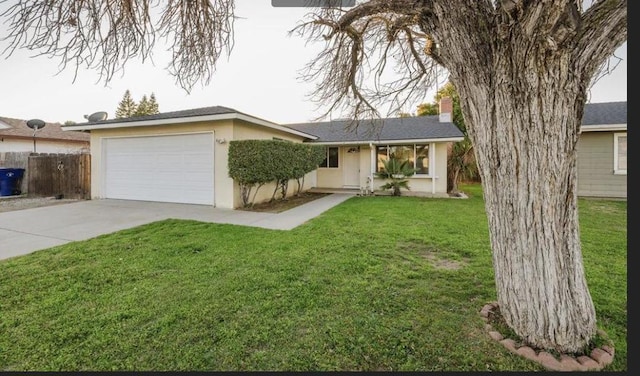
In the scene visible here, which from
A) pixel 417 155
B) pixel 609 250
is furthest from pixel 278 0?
pixel 417 155

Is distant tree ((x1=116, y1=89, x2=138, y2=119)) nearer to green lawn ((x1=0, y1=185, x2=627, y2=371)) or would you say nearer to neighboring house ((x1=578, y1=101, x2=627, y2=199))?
green lawn ((x1=0, y1=185, x2=627, y2=371))

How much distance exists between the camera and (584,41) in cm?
226

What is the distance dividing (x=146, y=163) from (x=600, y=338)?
12.6 m

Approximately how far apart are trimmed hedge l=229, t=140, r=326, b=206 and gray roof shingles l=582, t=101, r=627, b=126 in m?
11.7

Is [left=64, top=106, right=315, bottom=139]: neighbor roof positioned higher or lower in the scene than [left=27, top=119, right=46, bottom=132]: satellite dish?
lower

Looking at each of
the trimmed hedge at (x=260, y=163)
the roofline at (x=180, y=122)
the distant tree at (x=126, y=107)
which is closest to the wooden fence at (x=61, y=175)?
the roofline at (x=180, y=122)

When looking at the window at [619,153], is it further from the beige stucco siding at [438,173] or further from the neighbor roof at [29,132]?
the neighbor roof at [29,132]

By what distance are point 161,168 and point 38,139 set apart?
17332 millimetres

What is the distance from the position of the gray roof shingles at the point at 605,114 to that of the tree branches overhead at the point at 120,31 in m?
14.1

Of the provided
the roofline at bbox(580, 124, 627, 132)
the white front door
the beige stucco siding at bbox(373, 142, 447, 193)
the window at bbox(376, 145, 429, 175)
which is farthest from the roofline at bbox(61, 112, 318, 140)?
the roofline at bbox(580, 124, 627, 132)

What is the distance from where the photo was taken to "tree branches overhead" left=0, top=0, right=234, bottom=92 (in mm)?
2980

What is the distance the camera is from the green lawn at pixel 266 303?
7.75 ft

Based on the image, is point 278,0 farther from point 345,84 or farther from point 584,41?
point 584,41

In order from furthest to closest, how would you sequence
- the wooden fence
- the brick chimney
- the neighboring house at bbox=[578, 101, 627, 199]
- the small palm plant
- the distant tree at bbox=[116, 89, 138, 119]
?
the distant tree at bbox=[116, 89, 138, 119] → the brick chimney → the small palm plant → the neighboring house at bbox=[578, 101, 627, 199] → the wooden fence
